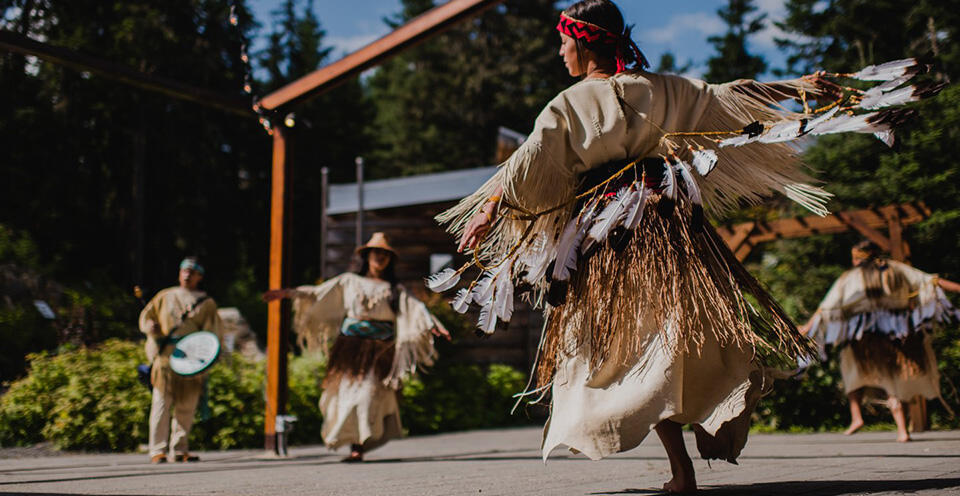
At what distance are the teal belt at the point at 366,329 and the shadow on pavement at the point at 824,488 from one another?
3.52 meters

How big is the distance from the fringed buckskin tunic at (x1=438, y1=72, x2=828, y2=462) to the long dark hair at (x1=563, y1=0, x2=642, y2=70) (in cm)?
19

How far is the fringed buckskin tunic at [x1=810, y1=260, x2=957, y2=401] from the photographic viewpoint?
296 inches

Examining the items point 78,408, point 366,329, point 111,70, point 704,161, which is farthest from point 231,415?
point 704,161

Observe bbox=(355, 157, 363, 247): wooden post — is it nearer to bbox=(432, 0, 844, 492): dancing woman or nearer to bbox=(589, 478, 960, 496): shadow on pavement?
bbox=(432, 0, 844, 492): dancing woman

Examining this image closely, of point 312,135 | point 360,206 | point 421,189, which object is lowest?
point 360,206

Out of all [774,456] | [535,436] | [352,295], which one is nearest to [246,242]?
[535,436]

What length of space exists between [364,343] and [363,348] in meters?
0.04

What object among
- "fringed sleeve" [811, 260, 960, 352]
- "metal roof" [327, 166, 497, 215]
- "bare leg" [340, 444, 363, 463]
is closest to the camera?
"bare leg" [340, 444, 363, 463]

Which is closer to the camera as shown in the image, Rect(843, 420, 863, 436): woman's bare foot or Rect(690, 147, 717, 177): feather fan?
Rect(690, 147, 717, 177): feather fan

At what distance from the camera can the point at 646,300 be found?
129 inches

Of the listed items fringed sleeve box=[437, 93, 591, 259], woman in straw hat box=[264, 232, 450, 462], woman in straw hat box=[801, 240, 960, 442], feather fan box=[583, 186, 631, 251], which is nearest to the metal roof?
woman in straw hat box=[264, 232, 450, 462]

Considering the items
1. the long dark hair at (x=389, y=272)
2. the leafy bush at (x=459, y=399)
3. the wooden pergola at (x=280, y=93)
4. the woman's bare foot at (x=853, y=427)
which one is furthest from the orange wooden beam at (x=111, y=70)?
the woman's bare foot at (x=853, y=427)

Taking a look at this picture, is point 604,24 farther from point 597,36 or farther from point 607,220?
point 607,220

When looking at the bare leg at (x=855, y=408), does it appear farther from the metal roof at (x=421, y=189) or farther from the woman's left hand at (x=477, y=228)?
the metal roof at (x=421, y=189)
